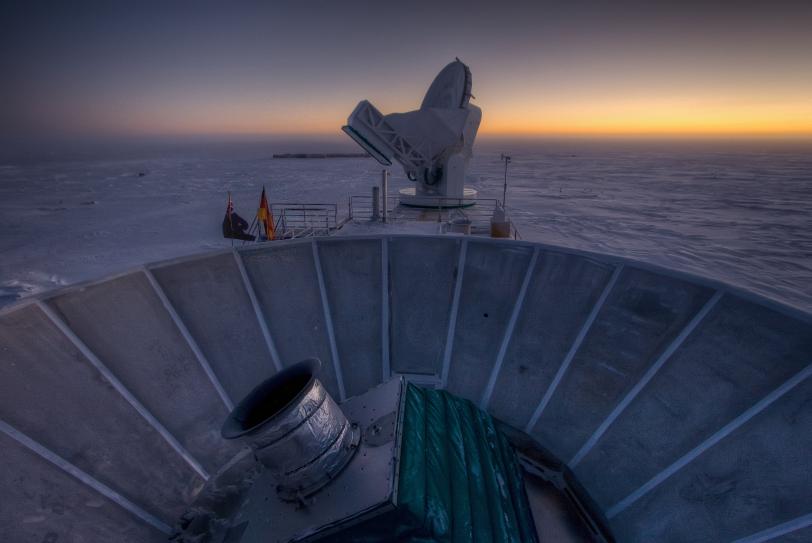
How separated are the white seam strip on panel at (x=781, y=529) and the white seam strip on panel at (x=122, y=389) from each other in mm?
6373

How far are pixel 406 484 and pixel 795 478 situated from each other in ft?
13.1

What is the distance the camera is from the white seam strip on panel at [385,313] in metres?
6.67

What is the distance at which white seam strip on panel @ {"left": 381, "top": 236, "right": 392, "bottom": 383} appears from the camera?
6.67 metres

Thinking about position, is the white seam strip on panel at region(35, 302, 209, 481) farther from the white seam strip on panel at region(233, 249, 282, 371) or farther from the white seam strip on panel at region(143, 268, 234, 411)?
the white seam strip on panel at region(233, 249, 282, 371)

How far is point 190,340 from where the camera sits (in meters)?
5.88

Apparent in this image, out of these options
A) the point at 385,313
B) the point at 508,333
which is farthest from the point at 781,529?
the point at 385,313

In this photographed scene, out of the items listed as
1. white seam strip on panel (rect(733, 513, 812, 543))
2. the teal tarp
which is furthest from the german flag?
white seam strip on panel (rect(733, 513, 812, 543))

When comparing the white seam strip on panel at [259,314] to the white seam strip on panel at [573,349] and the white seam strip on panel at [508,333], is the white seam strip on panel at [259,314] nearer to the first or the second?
the white seam strip on panel at [508,333]

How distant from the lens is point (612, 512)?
15.6 ft

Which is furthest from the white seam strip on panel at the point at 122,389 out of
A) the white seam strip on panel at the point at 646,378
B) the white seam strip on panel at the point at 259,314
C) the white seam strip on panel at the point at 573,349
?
the white seam strip on panel at the point at 646,378

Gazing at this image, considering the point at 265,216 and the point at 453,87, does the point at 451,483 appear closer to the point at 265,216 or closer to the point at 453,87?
the point at 265,216


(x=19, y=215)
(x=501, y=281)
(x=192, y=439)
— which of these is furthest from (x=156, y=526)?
(x=19, y=215)

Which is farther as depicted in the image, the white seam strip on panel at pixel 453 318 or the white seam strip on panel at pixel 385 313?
the white seam strip on panel at pixel 385 313

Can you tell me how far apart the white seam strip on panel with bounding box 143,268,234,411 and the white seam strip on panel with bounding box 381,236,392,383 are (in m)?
2.55
